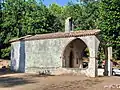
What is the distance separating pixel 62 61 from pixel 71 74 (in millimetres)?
1892

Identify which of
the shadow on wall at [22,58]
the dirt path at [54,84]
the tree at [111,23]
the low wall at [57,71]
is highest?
the tree at [111,23]

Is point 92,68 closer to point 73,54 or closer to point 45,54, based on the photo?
point 45,54

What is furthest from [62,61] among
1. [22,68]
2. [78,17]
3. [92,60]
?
[78,17]

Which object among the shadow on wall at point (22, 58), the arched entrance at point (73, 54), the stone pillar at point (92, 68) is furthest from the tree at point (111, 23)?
the shadow on wall at point (22, 58)

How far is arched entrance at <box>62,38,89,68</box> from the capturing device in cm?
3100

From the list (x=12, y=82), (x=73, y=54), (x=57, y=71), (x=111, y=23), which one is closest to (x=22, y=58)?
(x=57, y=71)

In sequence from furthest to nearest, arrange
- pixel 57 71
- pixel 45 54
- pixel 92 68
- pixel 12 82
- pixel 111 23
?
pixel 111 23 < pixel 45 54 < pixel 57 71 < pixel 92 68 < pixel 12 82

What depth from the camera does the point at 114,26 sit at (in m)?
33.2

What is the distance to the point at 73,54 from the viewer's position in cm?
3300

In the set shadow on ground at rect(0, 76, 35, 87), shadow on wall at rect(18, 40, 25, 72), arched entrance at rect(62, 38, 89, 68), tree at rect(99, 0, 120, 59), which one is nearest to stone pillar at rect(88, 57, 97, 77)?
arched entrance at rect(62, 38, 89, 68)

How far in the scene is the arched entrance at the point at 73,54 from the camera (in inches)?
1220

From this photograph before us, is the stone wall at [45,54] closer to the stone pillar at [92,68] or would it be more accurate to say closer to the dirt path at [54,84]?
the stone pillar at [92,68]

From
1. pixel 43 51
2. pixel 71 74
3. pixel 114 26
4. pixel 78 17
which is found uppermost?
pixel 78 17

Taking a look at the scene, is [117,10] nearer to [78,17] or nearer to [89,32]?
[89,32]
